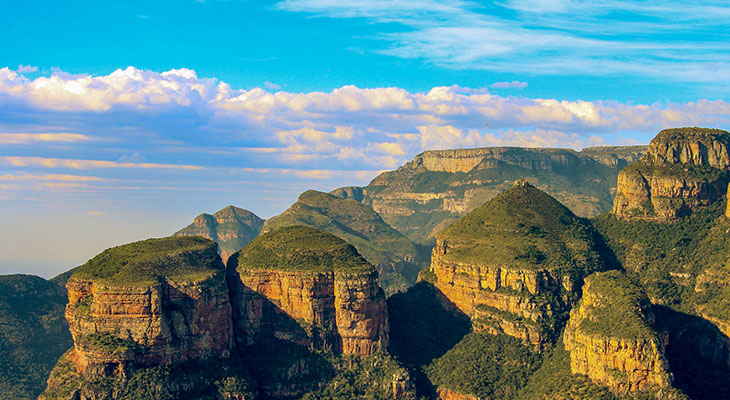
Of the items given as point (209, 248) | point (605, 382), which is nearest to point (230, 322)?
point (209, 248)

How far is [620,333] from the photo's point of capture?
259 feet

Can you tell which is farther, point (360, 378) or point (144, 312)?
point (360, 378)

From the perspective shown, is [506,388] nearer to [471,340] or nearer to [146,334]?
[471,340]

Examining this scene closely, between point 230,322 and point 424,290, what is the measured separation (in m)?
32.1

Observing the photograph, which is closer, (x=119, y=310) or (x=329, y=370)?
(x=119, y=310)

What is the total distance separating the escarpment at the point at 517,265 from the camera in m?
102

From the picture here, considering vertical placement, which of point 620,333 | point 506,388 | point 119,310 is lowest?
point 506,388

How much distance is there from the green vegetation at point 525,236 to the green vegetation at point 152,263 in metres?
34.2

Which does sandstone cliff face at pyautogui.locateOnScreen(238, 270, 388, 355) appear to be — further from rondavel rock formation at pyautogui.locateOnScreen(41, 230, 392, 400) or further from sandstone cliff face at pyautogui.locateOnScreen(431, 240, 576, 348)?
sandstone cliff face at pyautogui.locateOnScreen(431, 240, 576, 348)

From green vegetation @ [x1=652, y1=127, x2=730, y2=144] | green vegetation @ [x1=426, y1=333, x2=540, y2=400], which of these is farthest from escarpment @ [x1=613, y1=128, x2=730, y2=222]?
green vegetation @ [x1=426, y1=333, x2=540, y2=400]

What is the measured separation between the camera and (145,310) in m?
81.1

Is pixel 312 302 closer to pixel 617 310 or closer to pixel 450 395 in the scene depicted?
pixel 450 395

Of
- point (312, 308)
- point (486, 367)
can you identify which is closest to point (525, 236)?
point (486, 367)

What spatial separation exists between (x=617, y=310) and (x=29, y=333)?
77.2 metres
